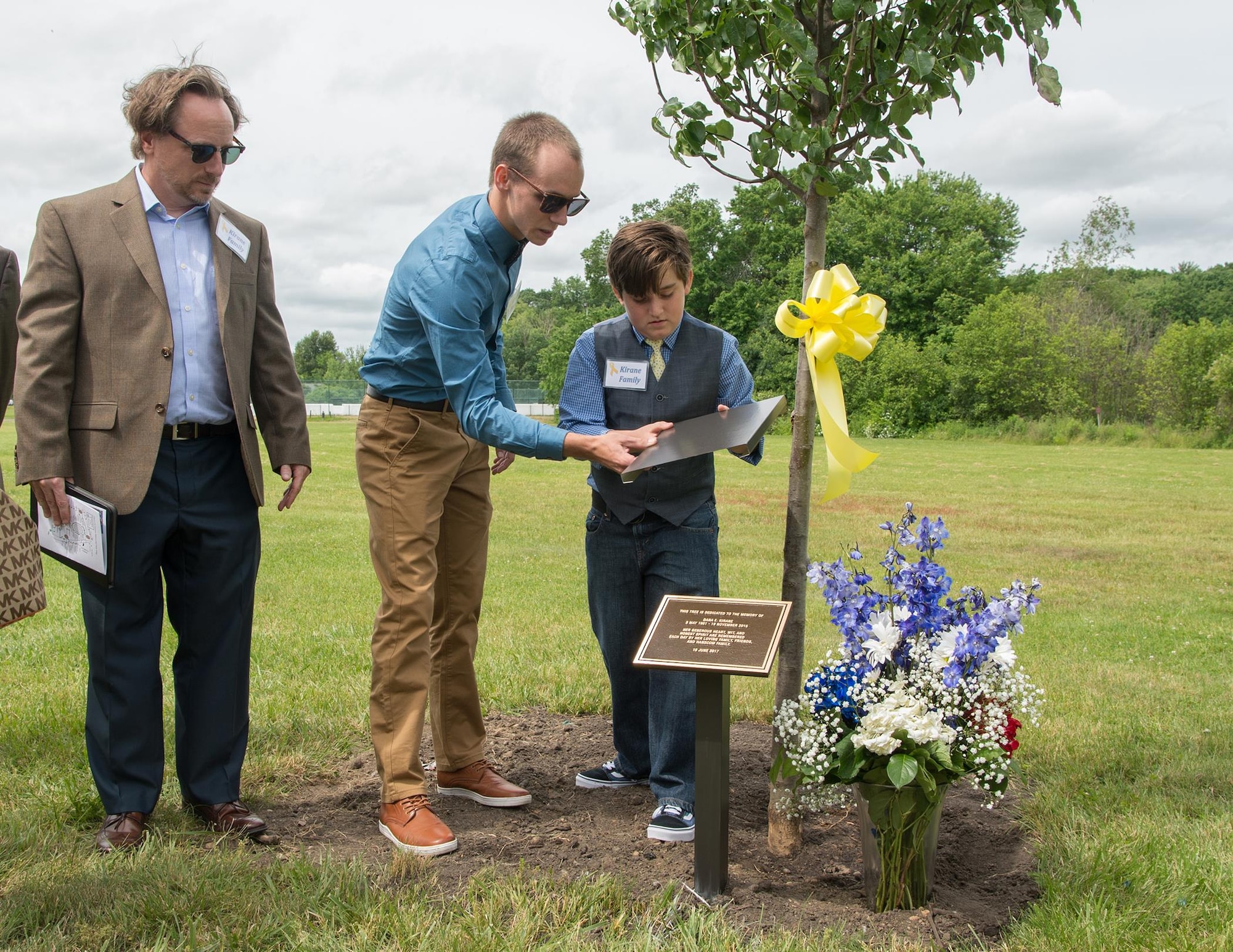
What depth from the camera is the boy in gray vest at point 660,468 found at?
3812mm

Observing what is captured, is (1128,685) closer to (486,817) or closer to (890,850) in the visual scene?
(890,850)

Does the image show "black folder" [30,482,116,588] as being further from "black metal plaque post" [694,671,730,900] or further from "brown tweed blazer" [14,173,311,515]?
"black metal plaque post" [694,671,730,900]

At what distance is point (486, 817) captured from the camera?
4.00 metres

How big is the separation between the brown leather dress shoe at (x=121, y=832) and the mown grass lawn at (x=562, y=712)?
9 cm

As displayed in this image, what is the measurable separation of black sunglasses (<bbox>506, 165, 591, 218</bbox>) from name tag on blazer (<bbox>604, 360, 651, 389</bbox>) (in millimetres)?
581

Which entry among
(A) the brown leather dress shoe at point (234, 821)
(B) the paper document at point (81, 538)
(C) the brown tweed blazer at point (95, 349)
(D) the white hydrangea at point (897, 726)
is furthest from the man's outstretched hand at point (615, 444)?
(A) the brown leather dress shoe at point (234, 821)

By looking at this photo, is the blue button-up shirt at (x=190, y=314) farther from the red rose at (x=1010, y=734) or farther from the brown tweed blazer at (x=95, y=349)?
the red rose at (x=1010, y=734)

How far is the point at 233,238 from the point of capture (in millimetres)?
3809

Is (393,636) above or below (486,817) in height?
above

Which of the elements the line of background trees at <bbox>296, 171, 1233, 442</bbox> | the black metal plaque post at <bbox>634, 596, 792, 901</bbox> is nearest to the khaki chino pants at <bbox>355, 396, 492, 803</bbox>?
the black metal plaque post at <bbox>634, 596, 792, 901</bbox>

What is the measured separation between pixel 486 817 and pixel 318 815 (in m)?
0.63

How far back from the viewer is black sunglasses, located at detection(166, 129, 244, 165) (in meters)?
3.49

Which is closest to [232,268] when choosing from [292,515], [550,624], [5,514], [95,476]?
[95,476]

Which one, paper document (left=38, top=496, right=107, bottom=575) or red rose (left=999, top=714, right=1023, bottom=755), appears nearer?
red rose (left=999, top=714, right=1023, bottom=755)
